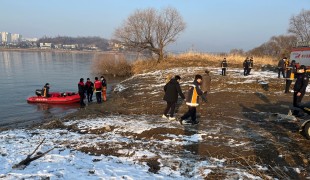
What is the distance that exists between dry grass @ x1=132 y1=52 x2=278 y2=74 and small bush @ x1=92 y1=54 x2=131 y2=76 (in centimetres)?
131

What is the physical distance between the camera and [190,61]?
35.7 metres

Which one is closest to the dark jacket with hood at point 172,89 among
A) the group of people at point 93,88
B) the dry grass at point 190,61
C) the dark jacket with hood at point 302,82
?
the dark jacket with hood at point 302,82

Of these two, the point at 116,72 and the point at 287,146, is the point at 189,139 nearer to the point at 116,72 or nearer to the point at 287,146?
the point at 287,146

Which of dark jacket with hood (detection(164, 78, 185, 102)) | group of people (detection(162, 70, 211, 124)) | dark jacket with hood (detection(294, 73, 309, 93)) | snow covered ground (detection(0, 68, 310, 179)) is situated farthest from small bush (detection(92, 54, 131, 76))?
dark jacket with hood (detection(294, 73, 309, 93))

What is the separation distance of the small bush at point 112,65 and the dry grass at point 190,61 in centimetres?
131

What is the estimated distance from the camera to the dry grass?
34.0m

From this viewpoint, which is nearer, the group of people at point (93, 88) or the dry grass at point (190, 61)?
the group of people at point (93, 88)

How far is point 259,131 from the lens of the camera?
8906 millimetres

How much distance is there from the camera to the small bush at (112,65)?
4000 centimetres

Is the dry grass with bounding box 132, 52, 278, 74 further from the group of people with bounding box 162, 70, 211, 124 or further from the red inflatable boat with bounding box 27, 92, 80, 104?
the group of people with bounding box 162, 70, 211, 124

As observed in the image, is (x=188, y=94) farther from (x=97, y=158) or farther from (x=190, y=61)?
(x=190, y=61)

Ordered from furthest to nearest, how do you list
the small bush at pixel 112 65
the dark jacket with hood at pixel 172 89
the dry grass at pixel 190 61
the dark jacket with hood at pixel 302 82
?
the small bush at pixel 112 65 < the dry grass at pixel 190 61 < the dark jacket with hood at pixel 302 82 < the dark jacket with hood at pixel 172 89

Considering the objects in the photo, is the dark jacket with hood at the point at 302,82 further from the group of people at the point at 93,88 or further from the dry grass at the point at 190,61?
the dry grass at the point at 190,61

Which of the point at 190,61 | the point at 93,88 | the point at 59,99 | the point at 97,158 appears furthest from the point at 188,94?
the point at 190,61
